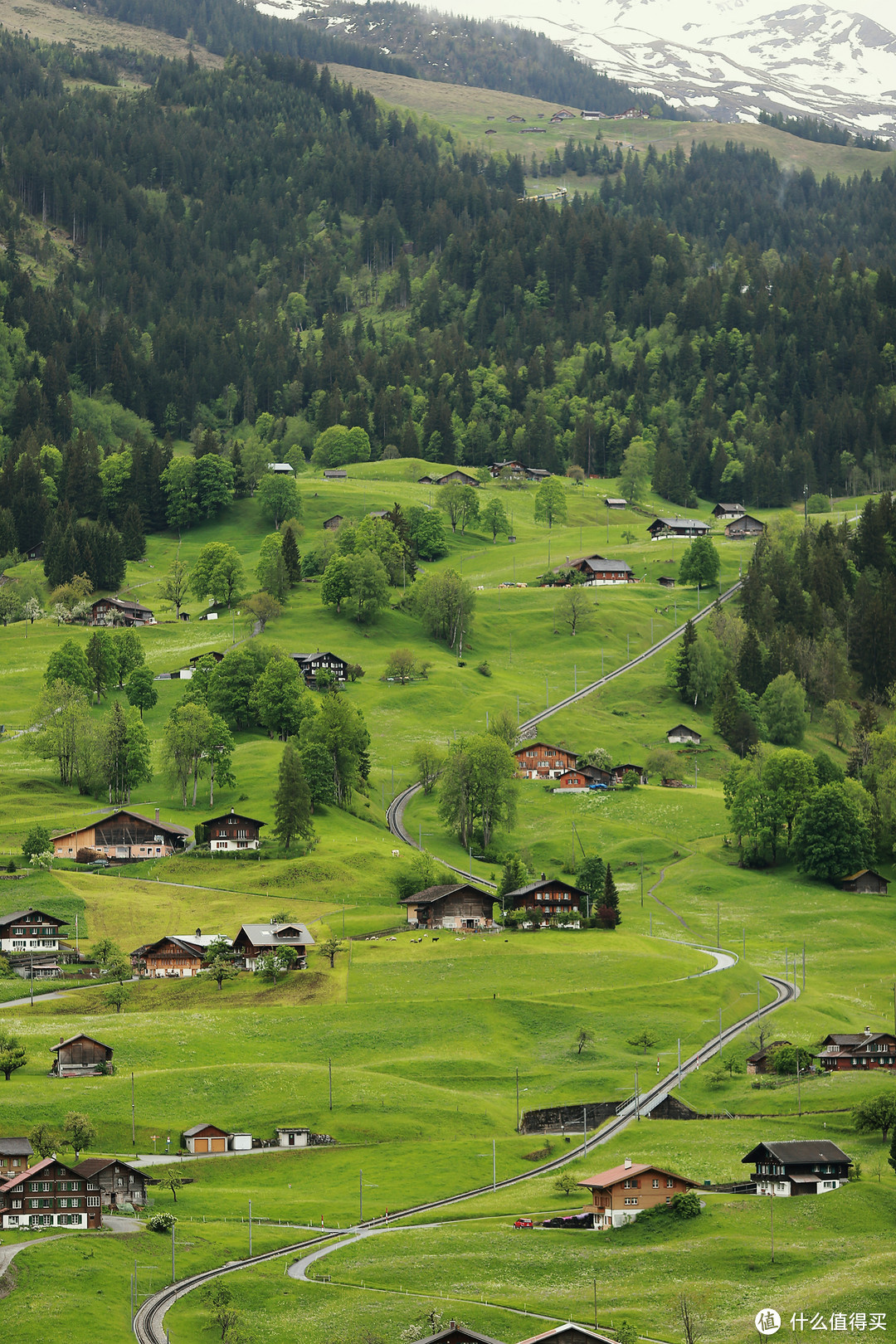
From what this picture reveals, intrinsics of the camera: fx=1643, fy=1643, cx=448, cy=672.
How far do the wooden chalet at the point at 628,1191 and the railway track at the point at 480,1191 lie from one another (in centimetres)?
834

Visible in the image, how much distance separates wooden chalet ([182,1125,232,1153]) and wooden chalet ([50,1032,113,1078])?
34.7ft

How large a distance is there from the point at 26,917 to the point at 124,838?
22608 mm

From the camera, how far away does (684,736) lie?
19700cm

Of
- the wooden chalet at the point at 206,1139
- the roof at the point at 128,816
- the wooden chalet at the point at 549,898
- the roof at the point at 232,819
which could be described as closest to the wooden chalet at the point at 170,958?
the roof at the point at 128,816

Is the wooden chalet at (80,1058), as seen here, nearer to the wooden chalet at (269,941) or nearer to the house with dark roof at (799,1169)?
the wooden chalet at (269,941)

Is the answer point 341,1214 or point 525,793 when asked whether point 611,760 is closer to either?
point 525,793

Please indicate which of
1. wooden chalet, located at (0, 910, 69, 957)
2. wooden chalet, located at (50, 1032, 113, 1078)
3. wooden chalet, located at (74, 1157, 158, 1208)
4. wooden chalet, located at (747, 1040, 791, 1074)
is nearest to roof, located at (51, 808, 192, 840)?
wooden chalet, located at (0, 910, 69, 957)

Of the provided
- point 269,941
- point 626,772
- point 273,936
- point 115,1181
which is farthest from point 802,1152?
point 626,772

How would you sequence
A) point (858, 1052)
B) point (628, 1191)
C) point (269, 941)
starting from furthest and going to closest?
point (269, 941) < point (858, 1052) < point (628, 1191)

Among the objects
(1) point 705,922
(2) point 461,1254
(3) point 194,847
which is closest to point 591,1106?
(2) point 461,1254

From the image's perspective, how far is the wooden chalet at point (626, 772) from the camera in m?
183

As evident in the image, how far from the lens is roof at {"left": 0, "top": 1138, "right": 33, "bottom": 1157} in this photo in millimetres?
88125

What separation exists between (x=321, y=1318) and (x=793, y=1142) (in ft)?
97.5

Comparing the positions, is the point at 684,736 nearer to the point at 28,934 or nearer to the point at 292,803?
the point at 292,803
